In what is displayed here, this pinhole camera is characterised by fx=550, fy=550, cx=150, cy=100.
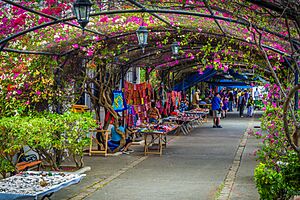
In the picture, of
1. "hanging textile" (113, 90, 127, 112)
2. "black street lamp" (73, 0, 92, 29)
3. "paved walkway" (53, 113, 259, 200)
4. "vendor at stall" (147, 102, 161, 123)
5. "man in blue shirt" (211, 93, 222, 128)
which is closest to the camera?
"black street lamp" (73, 0, 92, 29)

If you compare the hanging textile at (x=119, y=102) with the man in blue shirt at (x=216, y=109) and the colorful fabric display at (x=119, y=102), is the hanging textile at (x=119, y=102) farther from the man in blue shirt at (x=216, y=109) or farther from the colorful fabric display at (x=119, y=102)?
the man in blue shirt at (x=216, y=109)

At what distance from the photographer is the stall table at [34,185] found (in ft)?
24.2

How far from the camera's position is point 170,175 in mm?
11492

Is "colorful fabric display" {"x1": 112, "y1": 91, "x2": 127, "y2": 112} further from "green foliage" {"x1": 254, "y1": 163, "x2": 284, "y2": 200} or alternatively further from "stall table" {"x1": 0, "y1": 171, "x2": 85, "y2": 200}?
"green foliage" {"x1": 254, "y1": 163, "x2": 284, "y2": 200}

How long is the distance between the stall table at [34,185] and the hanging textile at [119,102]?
24.9 feet

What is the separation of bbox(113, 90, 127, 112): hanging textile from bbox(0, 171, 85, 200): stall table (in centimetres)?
759

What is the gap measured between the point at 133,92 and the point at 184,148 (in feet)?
12.3

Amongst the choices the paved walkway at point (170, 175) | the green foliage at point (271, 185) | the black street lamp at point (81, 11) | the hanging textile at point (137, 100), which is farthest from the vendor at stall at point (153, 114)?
the green foliage at point (271, 185)

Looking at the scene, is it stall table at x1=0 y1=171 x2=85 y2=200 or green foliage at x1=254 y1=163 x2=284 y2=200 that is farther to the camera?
stall table at x1=0 y1=171 x2=85 y2=200

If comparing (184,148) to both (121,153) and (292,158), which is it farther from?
(292,158)

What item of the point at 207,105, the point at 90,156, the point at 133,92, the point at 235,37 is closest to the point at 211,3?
the point at 235,37

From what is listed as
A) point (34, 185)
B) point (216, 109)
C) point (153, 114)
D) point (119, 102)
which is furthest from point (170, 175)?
point (216, 109)

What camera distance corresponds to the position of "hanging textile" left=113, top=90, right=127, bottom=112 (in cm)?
1631

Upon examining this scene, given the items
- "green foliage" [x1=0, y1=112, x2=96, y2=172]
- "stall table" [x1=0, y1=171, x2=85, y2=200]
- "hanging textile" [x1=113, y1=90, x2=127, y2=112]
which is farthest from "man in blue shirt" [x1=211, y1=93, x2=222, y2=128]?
"stall table" [x1=0, y1=171, x2=85, y2=200]
